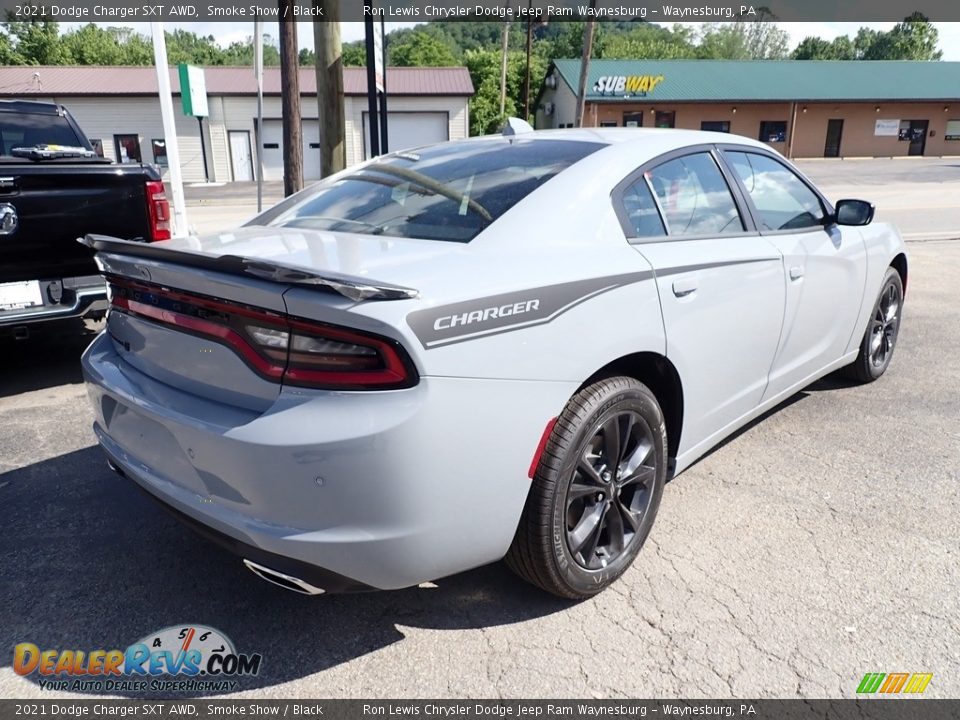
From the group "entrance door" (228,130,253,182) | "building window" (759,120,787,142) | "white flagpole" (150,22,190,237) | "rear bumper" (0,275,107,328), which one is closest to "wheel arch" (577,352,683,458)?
"rear bumper" (0,275,107,328)

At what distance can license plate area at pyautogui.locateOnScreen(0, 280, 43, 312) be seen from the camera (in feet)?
14.2

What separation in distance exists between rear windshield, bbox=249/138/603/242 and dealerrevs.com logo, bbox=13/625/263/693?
1.53 meters

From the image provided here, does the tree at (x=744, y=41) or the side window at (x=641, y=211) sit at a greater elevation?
the tree at (x=744, y=41)

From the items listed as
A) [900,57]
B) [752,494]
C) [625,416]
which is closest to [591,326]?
[625,416]

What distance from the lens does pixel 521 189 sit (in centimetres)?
257

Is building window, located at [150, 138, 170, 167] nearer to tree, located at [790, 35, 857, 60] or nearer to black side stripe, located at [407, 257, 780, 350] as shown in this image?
black side stripe, located at [407, 257, 780, 350]

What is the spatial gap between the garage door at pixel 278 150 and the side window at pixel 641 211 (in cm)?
3540

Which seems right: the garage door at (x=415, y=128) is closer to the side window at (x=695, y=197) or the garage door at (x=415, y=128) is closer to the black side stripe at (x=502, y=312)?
the side window at (x=695, y=197)

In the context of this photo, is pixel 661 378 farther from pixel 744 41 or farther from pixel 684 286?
pixel 744 41

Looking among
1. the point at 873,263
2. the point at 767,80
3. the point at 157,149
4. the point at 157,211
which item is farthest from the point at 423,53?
the point at 873,263

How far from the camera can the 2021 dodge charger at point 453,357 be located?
6.18 ft

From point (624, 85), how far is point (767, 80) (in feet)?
31.7

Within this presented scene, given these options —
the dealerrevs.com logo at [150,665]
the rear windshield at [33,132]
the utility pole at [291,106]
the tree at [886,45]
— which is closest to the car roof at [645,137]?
the dealerrevs.com logo at [150,665]

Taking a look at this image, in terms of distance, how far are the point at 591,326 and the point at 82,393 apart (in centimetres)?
388
